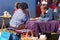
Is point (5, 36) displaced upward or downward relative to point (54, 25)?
downward

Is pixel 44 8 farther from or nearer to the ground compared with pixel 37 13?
farther from the ground

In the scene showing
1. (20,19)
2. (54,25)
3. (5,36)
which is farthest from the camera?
(20,19)

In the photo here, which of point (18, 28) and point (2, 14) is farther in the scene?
point (2, 14)

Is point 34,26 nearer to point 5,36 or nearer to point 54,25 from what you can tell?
point 54,25

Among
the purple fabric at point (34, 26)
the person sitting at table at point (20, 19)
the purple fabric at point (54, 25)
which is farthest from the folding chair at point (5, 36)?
the purple fabric at point (54, 25)

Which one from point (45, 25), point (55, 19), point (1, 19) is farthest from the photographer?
point (1, 19)

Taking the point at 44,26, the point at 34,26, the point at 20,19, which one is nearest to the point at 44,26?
the point at 44,26

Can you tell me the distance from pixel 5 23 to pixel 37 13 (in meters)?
1.41

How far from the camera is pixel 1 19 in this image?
981cm

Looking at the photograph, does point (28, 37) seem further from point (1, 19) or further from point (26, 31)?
point (1, 19)

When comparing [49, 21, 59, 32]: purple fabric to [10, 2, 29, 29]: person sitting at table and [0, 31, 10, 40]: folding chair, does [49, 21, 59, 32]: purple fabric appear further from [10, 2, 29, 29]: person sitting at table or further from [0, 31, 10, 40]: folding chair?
[10, 2, 29, 29]: person sitting at table

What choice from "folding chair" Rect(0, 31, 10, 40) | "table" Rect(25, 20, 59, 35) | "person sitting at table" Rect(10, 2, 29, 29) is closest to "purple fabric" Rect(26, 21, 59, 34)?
"table" Rect(25, 20, 59, 35)

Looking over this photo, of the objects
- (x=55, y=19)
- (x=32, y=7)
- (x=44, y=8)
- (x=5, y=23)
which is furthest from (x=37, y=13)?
(x=55, y=19)

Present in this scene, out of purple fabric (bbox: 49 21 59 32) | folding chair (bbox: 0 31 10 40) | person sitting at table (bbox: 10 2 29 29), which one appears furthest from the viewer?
person sitting at table (bbox: 10 2 29 29)
